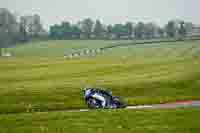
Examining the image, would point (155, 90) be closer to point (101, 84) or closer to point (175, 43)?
point (101, 84)

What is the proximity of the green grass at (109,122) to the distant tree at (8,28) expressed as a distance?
141 meters

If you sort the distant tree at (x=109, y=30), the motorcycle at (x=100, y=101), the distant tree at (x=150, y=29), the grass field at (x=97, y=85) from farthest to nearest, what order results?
the distant tree at (x=109, y=30) → the distant tree at (x=150, y=29) → the motorcycle at (x=100, y=101) → the grass field at (x=97, y=85)

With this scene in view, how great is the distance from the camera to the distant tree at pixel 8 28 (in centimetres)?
16262

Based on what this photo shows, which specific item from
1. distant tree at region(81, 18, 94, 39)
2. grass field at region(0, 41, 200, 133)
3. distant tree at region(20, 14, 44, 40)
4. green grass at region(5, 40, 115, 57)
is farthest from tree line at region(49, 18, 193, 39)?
grass field at region(0, 41, 200, 133)

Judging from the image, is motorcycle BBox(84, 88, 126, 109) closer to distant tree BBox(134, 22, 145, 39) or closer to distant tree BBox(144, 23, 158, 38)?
distant tree BBox(134, 22, 145, 39)

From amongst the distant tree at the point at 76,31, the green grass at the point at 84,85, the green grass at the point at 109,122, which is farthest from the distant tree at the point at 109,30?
the green grass at the point at 109,122

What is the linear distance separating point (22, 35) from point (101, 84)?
139 meters

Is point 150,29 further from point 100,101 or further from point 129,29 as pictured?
point 100,101

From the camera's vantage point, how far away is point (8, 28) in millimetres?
179500

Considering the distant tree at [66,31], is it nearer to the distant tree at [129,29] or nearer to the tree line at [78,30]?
the tree line at [78,30]

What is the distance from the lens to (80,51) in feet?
400

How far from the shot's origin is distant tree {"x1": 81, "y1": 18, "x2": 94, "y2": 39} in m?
181

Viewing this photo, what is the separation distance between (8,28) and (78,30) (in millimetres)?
37905

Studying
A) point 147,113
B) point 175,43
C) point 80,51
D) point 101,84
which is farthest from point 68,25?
point 147,113
